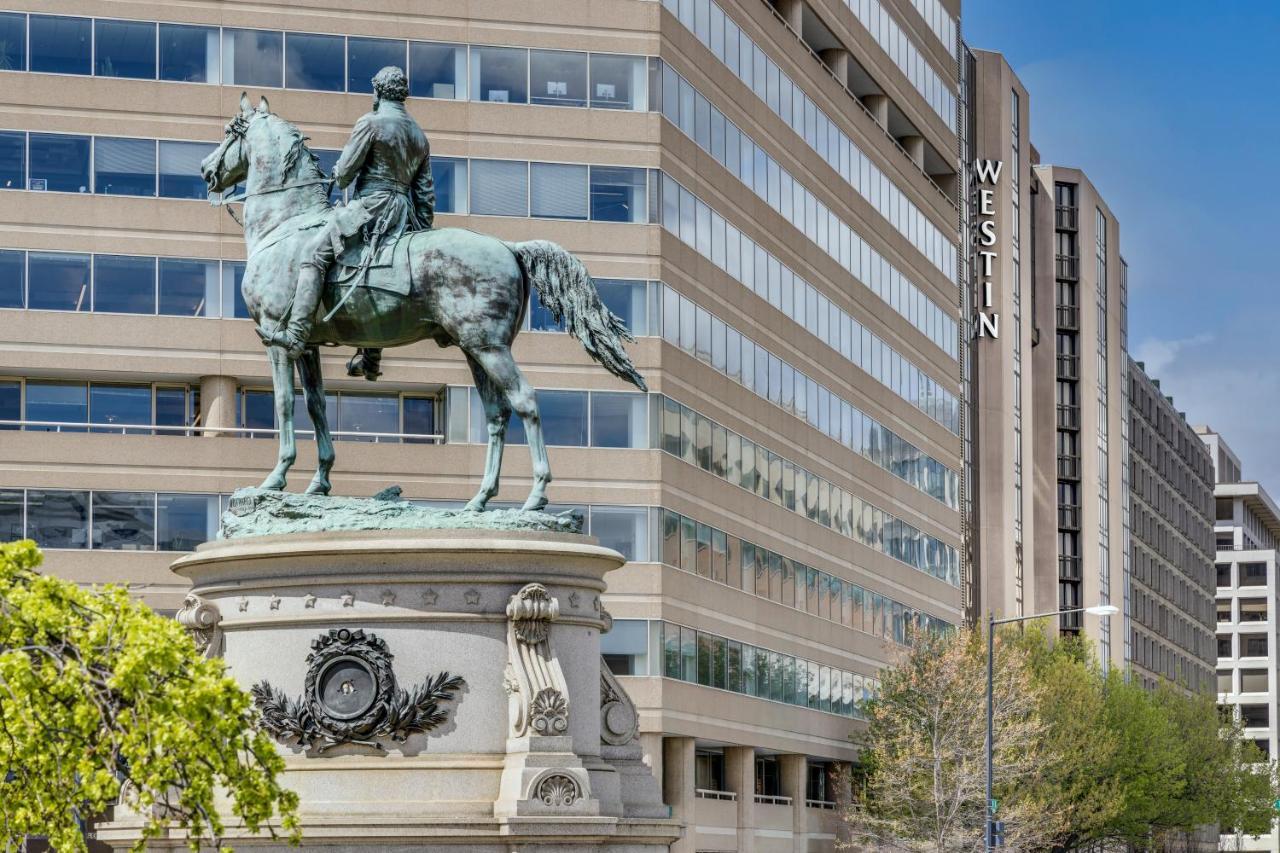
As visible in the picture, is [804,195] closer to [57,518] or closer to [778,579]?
[778,579]

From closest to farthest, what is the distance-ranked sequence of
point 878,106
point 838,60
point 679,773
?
point 679,773, point 838,60, point 878,106

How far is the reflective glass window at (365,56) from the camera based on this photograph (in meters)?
63.4

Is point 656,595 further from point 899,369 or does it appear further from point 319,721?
point 319,721

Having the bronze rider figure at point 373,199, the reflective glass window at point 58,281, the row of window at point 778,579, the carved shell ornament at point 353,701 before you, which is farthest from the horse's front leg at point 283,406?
the row of window at point 778,579

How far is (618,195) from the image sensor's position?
65.0m

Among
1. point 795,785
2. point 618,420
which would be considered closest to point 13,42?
point 618,420

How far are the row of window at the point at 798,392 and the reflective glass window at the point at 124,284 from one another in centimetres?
1369

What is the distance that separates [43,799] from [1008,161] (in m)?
109

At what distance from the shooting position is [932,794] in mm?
71188

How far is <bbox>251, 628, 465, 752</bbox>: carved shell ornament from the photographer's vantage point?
21641 millimetres

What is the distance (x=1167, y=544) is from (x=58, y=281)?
11178cm

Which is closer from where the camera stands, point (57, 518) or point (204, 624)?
point (204, 624)

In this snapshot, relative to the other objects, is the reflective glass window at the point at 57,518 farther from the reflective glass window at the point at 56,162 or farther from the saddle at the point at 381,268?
the saddle at the point at 381,268

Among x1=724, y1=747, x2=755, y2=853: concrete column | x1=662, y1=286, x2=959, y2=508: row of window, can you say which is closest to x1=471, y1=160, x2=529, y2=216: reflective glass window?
x1=662, y1=286, x2=959, y2=508: row of window
